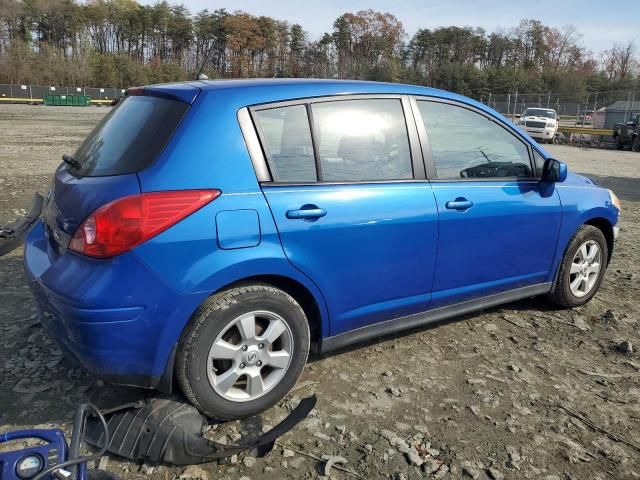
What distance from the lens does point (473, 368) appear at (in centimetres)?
351

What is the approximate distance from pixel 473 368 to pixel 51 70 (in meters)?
80.0

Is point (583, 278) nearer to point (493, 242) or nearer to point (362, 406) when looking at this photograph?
point (493, 242)

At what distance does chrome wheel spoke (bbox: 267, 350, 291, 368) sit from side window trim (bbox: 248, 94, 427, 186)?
35.4 inches

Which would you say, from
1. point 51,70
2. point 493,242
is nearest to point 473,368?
point 493,242

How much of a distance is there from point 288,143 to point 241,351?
3.71 ft

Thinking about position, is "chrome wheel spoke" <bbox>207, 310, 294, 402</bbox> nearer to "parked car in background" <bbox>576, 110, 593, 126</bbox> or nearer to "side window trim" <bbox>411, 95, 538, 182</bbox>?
"side window trim" <bbox>411, 95, 538, 182</bbox>

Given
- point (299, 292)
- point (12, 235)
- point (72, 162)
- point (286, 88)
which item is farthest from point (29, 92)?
point (299, 292)

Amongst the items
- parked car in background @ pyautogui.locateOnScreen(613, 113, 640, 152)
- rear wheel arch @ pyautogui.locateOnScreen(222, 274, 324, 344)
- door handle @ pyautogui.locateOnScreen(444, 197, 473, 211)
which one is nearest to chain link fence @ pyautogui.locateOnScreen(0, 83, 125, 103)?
parked car in background @ pyautogui.locateOnScreen(613, 113, 640, 152)

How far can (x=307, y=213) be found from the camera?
2836mm

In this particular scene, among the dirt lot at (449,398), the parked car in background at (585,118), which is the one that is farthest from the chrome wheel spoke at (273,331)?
the parked car in background at (585,118)

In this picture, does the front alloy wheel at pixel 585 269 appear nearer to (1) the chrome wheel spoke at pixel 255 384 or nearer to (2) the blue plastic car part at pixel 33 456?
(1) the chrome wheel spoke at pixel 255 384

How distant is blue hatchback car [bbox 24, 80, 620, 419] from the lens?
249cm

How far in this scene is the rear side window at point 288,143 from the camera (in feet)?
9.36

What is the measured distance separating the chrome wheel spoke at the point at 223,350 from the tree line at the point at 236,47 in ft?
233
